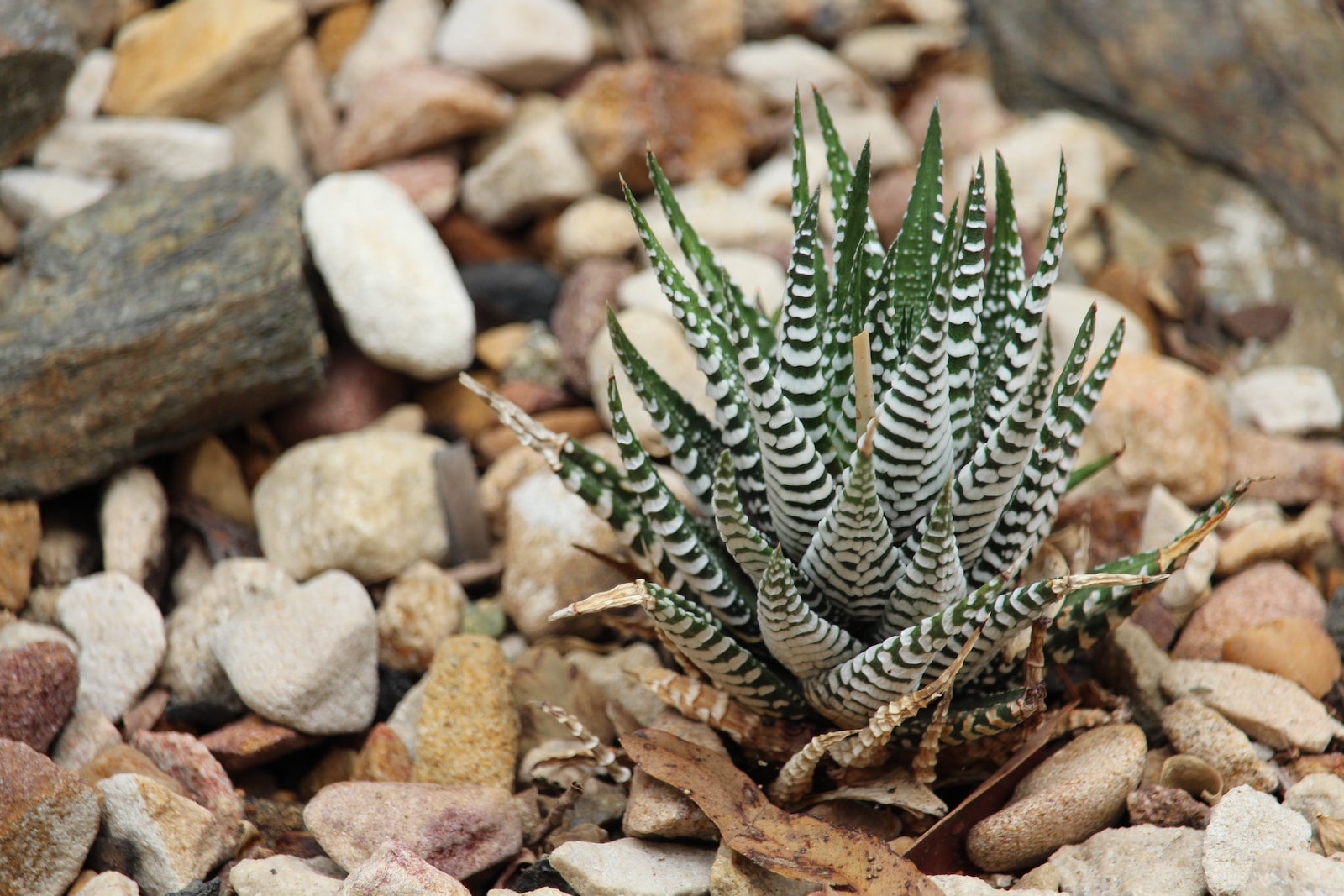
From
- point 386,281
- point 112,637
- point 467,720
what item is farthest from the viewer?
point 386,281

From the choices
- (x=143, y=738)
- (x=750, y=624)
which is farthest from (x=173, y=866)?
(x=750, y=624)

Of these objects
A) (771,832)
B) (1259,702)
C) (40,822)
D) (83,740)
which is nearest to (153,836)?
(40,822)

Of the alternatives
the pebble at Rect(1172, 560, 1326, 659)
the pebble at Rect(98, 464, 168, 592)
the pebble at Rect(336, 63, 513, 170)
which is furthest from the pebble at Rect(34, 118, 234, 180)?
the pebble at Rect(1172, 560, 1326, 659)

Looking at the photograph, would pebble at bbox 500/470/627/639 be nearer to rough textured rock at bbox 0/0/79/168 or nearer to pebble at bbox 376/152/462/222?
pebble at bbox 376/152/462/222

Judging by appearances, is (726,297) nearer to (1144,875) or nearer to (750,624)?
(750,624)

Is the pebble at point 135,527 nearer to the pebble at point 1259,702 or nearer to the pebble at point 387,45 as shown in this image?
the pebble at point 387,45

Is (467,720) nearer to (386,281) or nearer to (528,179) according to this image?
(386,281)
